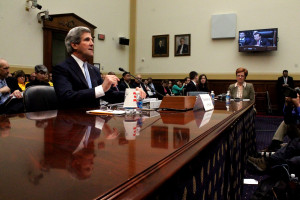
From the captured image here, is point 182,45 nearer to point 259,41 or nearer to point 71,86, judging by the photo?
point 259,41

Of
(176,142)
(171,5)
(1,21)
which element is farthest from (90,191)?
(171,5)

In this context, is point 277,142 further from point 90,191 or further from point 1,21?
point 1,21

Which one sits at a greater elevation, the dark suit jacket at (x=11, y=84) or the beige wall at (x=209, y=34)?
the beige wall at (x=209, y=34)

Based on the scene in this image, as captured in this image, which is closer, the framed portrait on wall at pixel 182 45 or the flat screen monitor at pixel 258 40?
the flat screen monitor at pixel 258 40

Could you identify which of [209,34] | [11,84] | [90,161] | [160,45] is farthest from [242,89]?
[160,45]

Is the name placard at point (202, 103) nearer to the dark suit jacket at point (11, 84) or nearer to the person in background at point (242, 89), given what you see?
the person in background at point (242, 89)

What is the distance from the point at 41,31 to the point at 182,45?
484cm

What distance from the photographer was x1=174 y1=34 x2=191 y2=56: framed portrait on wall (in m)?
9.03

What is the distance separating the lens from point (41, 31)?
6.01 m

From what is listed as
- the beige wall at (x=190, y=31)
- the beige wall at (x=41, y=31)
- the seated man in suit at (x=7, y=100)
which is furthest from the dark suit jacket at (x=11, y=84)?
the beige wall at (x=190, y=31)

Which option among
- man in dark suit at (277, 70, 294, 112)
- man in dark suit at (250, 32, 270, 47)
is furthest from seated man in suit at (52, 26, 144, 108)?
man in dark suit at (250, 32, 270, 47)

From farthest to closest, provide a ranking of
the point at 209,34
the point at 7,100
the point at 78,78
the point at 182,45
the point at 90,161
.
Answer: the point at 182,45, the point at 209,34, the point at 7,100, the point at 78,78, the point at 90,161

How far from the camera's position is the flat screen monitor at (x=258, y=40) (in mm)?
7888

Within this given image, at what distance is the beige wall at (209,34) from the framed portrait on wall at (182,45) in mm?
127
